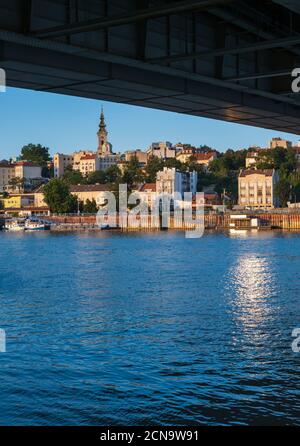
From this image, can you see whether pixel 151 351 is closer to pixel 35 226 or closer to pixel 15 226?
pixel 35 226

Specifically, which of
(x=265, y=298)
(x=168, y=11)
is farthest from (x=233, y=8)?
(x=265, y=298)

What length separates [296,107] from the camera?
79.2 feet

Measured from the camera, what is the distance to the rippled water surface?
1891 centimetres

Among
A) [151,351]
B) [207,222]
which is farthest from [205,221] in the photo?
[151,351]

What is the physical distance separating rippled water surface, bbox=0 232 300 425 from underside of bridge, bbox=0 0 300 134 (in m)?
8.82

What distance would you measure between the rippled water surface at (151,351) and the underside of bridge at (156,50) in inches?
347

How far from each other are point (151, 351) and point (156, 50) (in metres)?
13.1

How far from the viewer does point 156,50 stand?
53.9 ft

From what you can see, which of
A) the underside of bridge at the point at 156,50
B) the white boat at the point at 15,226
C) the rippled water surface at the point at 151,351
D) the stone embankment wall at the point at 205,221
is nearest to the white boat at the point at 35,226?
the white boat at the point at 15,226

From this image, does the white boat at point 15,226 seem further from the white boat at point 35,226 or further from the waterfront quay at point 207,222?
the waterfront quay at point 207,222

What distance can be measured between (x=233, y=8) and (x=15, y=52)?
5.60 metres

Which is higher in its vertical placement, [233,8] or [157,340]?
[233,8]

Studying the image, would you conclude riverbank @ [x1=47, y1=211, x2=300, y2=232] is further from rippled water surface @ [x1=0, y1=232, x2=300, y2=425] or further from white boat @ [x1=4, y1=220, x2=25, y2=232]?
rippled water surface @ [x1=0, y1=232, x2=300, y2=425]

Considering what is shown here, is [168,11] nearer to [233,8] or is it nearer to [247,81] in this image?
[233,8]
